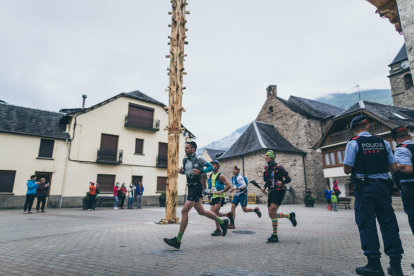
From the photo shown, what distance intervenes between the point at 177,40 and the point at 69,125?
14.8 m

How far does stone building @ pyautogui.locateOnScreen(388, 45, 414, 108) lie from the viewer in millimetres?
32519

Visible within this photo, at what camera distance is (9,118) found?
17.4 metres

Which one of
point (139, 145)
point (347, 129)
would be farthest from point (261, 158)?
point (139, 145)

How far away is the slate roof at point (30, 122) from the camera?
55.4 feet

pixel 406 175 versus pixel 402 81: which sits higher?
pixel 402 81

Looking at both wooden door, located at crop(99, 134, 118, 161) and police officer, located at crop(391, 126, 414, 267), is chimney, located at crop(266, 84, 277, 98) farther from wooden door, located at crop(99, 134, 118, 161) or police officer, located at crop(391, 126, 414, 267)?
police officer, located at crop(391, 126, 414, 267)

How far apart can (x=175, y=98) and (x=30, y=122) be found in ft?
53.4

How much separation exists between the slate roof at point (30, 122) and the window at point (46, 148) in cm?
53

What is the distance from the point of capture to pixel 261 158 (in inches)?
1008

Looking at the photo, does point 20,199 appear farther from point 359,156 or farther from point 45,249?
point 359,156

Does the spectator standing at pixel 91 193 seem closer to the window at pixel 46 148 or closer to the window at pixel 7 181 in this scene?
the window at pixel 46 148

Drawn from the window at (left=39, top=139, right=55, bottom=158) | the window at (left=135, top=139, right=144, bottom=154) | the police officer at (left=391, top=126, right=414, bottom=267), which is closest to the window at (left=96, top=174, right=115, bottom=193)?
the window at (left=135, top=139, right=144, bottom=154)

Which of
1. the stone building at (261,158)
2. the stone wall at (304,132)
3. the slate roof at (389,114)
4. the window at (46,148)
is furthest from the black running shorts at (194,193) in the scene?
the stone wall at (304,132)

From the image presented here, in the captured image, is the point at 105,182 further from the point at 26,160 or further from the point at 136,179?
the point at 26,160
